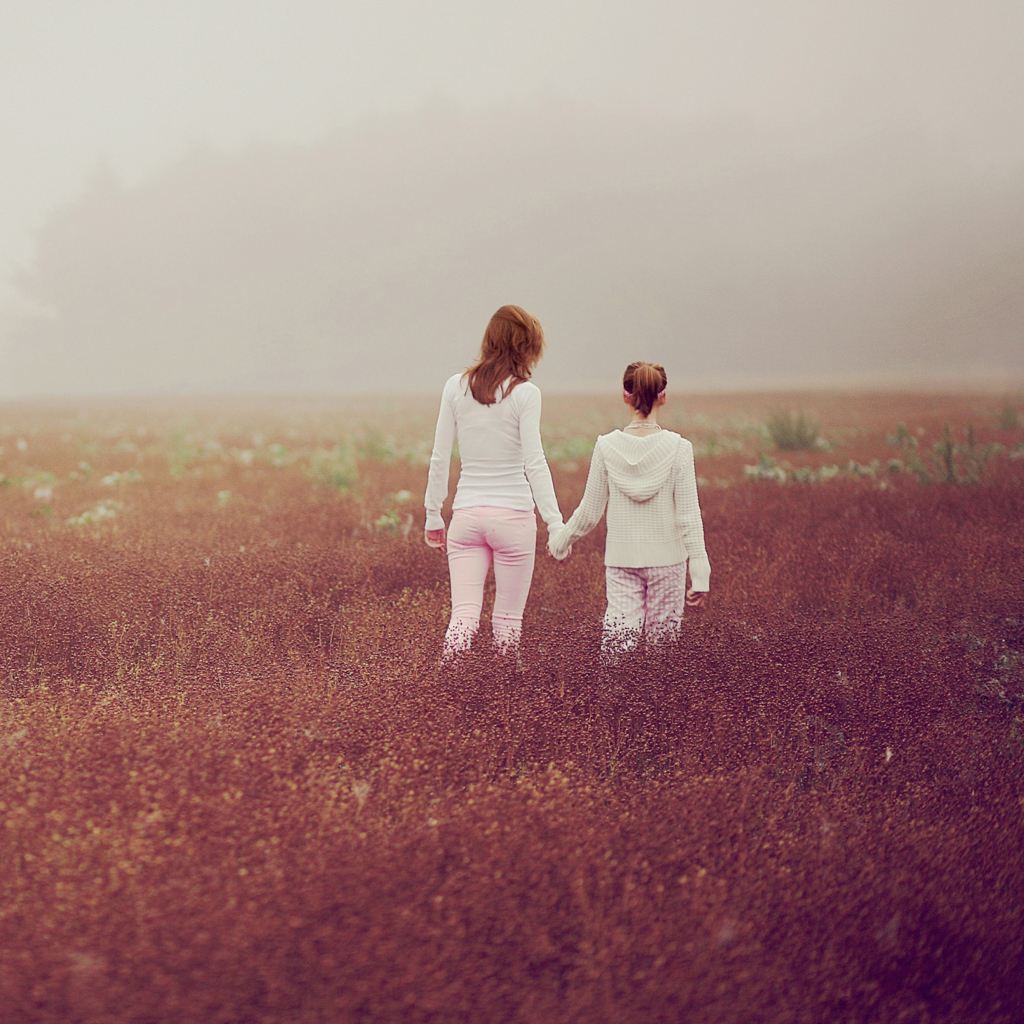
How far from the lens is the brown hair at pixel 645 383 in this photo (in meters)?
3.99

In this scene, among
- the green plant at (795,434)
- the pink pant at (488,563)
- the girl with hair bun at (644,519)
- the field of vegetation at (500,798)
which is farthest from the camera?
the green plant at (795,434)

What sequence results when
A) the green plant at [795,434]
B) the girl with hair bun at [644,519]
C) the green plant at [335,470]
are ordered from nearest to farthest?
the girl with hair bun at [644,519], the green plant at [335,470], the green plant at [795,434]

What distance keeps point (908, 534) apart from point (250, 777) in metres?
6.11

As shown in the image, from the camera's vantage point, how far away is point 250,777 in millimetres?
2518

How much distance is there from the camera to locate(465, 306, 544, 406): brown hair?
3.73 metres

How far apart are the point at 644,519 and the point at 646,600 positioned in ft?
1.30

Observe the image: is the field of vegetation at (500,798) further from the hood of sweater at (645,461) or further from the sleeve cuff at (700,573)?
the hood of sweater at (645,461)

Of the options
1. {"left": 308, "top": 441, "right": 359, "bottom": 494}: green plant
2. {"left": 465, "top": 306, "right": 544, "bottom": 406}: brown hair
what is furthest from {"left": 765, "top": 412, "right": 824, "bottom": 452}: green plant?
{"left": 465, "top": 306, "right": 544, "bottom": 406}: brown hair

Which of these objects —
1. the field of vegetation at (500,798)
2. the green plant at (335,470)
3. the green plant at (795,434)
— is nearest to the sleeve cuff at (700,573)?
the field of vegetation at (500,798)

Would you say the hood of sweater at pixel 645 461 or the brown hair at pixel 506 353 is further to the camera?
the hood of sweater at pixel 645 461

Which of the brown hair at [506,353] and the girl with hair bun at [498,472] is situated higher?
the brown hair at [506,353]

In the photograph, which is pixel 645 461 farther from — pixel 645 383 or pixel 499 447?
pixel 499 447

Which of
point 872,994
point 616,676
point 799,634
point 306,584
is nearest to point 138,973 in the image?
point 872,994

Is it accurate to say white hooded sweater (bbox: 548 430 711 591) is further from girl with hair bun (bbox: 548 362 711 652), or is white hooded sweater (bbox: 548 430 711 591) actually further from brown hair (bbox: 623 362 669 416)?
brown hair (bbox: 623 362 669 416)
